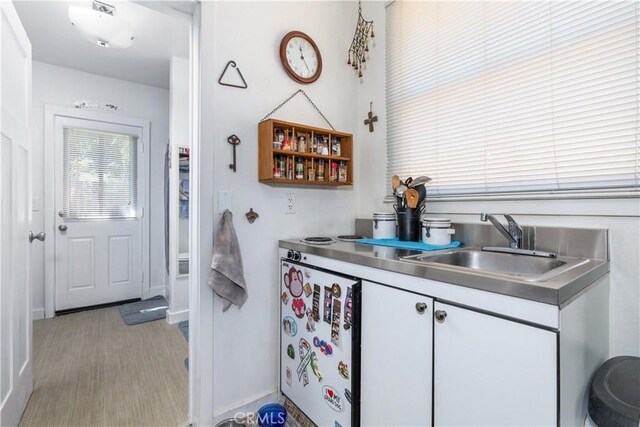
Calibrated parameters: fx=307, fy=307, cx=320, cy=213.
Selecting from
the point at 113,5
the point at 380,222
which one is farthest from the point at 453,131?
the point at 113,5

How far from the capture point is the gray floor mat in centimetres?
313

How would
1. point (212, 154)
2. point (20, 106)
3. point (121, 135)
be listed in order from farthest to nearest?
point (121, 135) → point (20, 106) → point (212, 154)

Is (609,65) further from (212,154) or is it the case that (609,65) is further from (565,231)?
(212,154)

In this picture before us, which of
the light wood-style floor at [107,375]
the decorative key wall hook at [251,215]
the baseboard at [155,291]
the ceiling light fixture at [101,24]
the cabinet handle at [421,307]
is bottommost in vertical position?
the light wood-style floor at [107,375]

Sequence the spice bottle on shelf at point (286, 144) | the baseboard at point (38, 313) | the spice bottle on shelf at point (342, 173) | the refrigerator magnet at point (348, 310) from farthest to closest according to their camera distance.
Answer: the baseboard at point (38, 313) → the spice bottle on shelf at point (342, 173) → the spice bottle on shelf at point (286, 144) → the refrigerator magnet at point (348, 310)

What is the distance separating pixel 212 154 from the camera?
158 cm

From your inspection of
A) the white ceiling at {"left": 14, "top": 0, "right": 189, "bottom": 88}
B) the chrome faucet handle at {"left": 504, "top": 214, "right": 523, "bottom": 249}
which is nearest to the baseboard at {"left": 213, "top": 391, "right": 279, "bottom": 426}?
the chrome faucet handle at {"left": 504, "top": 214, "right": 523, "bottom": 249}

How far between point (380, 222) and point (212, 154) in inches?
39.1

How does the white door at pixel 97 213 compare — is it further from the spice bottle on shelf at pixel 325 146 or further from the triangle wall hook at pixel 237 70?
the spice bottle on shelf at pixel 325 146

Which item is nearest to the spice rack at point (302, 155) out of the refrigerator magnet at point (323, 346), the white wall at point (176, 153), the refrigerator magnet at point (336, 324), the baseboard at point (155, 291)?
the refrigerator magnet at point (336, 324)

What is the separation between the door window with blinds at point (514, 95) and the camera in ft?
3.72

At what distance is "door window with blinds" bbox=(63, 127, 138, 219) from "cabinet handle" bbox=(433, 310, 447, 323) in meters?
3.83

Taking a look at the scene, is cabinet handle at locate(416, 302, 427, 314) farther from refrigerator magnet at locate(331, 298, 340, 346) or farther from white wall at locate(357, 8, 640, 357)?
white wall at locate(357, 8, 640, 357)

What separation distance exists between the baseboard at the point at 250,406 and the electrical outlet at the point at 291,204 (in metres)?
1.06
